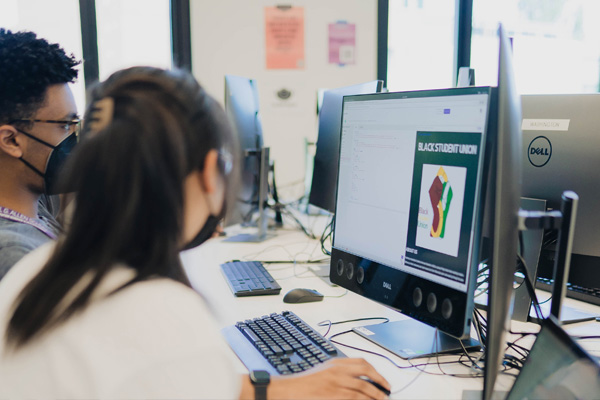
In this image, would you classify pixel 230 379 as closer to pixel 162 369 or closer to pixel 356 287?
pixel 162 369

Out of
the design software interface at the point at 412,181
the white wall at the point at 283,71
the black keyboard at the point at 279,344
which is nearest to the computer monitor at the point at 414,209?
the design software interface at the point at 412,181

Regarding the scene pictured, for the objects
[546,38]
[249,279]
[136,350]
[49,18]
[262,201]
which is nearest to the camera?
[136,350]

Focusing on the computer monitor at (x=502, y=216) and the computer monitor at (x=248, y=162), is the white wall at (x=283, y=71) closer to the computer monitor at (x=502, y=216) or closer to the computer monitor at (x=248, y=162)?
the computer monitor at (x=248, y=162)

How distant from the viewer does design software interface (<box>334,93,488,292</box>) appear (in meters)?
0.83

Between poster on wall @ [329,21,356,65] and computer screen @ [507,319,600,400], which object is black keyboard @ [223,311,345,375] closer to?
computer screen @ [507,319,600,400]

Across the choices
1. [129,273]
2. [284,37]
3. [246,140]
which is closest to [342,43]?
[284,37]

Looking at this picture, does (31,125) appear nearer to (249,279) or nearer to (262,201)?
(249,279)

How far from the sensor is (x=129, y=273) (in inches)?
23.3

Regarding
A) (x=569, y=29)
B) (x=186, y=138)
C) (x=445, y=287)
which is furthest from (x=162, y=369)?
(x=569, y=29)

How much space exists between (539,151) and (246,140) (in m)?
1.10

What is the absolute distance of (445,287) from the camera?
87 cm

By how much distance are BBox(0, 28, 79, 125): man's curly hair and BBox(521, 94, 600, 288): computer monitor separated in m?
1.07

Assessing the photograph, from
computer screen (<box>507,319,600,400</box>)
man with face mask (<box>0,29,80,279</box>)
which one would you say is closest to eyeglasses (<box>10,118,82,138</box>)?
man with face mask (<box>0,29,80,279</box>)

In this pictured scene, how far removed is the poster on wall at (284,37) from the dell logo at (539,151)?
2.25m
